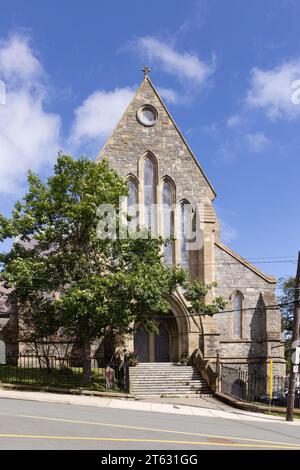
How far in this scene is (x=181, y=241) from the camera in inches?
1255

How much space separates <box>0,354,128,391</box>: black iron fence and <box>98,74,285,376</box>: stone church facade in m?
4.17

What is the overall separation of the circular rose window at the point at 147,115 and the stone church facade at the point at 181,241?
6 centimetres

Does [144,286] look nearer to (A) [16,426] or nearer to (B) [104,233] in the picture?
(B) [104,233]

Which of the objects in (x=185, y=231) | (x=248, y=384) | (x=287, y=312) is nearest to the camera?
(x=248, y=384)

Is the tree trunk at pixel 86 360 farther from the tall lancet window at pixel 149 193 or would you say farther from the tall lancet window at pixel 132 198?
the tall lancet window at pixel 132 198

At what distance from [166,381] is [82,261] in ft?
25.3

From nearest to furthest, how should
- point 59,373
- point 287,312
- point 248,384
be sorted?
1. point 59,373
2. point 248,384
3. point 287,312

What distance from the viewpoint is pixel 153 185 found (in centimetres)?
3244

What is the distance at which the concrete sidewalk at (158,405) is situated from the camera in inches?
753

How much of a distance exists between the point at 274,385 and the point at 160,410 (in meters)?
14.3

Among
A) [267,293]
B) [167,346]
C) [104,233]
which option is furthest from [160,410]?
[267,293]

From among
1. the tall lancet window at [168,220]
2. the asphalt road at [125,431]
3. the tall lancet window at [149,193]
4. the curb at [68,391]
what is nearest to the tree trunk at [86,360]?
the curb at [68,391]

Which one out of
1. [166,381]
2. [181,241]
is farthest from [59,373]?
[181,241]

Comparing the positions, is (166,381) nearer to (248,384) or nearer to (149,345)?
(149,345)
